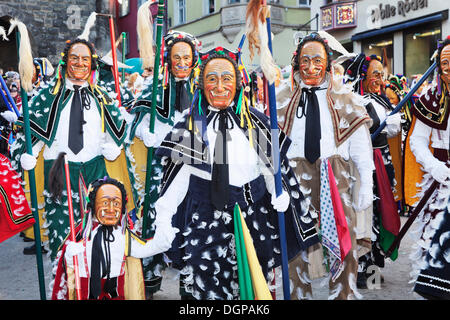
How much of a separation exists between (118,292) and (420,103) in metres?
2.74

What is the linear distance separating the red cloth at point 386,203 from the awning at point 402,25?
12.9 meters

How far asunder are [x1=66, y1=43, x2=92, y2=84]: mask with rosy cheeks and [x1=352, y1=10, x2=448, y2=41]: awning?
14.2m

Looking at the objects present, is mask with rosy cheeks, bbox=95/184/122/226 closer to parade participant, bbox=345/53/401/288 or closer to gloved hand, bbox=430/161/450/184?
gloved hand, bbox=430/161/450/184

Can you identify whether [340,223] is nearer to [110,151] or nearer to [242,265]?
[242,265]

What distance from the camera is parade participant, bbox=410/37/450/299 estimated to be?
141 inches

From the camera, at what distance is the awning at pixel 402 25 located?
16484mm

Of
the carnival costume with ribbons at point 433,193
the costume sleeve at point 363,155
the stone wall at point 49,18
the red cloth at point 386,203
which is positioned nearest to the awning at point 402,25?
the stone wall at point 49,18

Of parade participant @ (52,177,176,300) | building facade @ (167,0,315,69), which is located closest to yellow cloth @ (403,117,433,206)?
parade participant @ (52,177,176,300)

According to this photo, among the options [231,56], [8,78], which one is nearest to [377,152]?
[231,56]

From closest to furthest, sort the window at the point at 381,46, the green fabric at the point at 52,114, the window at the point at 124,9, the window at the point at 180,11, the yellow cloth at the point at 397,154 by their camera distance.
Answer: the green fabric at the point at 52,114 < the yellow cloth at the point at 397,154 < the window at the point at 381,46 < the window at the point at 180,11 < the window at the point at 124,9

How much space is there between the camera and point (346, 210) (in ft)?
13.9

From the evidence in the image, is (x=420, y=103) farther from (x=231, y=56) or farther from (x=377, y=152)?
(x=231, y=56)

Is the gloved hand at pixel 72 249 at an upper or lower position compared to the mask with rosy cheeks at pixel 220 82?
lower

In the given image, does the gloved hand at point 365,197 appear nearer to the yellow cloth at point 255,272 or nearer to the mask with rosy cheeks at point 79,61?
the yellow cloth at point 255,272
